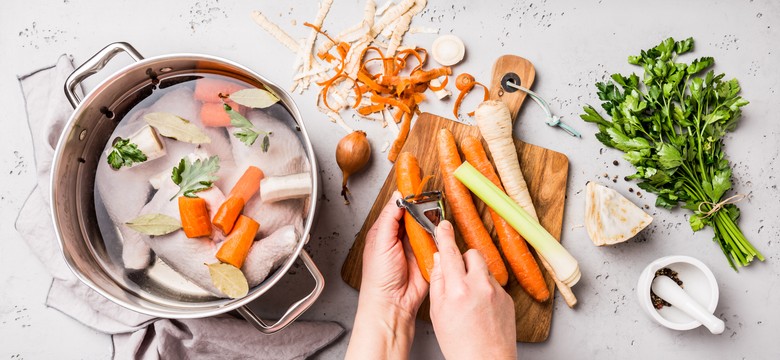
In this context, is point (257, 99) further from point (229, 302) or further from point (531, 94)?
point (531, 94)

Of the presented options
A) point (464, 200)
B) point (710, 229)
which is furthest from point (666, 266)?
point (464, 200)

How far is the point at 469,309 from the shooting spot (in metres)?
1.51

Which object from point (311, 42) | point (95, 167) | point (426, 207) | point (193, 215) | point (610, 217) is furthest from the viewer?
point (311, 42)

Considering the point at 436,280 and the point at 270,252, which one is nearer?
the point at 270,252

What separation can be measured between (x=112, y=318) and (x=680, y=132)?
2.05m

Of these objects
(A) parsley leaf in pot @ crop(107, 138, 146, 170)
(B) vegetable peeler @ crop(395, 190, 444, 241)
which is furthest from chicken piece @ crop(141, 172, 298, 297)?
(B) vegetable peeler @ crop(395, 190, 444, 241)

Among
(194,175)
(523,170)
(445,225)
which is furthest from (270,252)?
(523,170)

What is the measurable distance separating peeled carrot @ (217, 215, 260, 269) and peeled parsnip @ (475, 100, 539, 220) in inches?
31.7

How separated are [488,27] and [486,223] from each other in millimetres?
702

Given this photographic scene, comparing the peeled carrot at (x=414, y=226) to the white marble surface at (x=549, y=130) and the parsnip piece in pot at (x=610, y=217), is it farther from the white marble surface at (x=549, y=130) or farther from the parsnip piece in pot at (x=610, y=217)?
the parsnip piece in pot at (x=610, y=217)

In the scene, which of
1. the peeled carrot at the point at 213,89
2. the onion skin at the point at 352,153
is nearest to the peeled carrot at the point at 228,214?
the peeled carrot at the point at 213,89

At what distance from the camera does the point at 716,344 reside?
190cm

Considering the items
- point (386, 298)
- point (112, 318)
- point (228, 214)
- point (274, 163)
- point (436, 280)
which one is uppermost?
point (274, 163)

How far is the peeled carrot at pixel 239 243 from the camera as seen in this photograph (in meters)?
1.46
